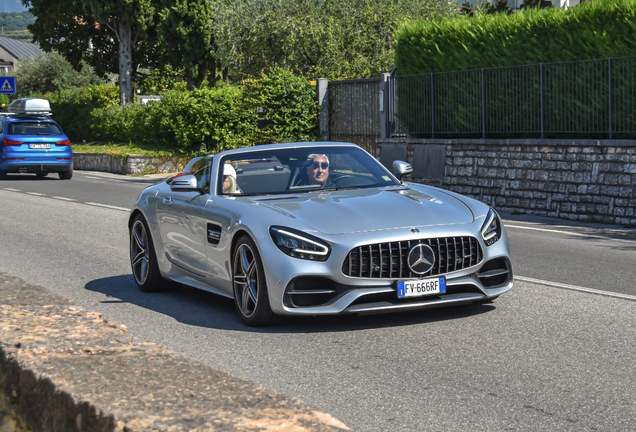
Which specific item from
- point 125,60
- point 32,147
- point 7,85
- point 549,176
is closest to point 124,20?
point 125,60

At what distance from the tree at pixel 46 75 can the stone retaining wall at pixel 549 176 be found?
74344 millimetres

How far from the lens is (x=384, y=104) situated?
24.5m

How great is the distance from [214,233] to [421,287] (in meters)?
1.85

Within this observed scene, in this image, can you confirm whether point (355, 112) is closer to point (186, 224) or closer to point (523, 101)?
point (523, 101)

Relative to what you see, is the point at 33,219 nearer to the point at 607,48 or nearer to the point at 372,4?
the point at 607,48

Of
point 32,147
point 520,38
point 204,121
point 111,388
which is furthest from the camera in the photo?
point 204,121

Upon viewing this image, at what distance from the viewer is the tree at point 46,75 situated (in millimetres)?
91375

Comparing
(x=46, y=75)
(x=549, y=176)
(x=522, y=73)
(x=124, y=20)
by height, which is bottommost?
(x=549, y=176)

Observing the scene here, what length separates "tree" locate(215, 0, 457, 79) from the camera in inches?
1296

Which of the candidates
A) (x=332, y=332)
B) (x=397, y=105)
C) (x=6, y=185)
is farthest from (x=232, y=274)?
(x=6, y=185)

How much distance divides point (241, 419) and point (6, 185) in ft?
86.3

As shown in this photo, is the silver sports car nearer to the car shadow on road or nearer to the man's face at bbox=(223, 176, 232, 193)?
the man's face at bbox=(223, 176, 232, 193)

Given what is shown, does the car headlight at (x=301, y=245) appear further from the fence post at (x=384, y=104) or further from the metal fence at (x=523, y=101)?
the fence post at (x=384, y=104)

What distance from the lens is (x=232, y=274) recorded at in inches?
323
